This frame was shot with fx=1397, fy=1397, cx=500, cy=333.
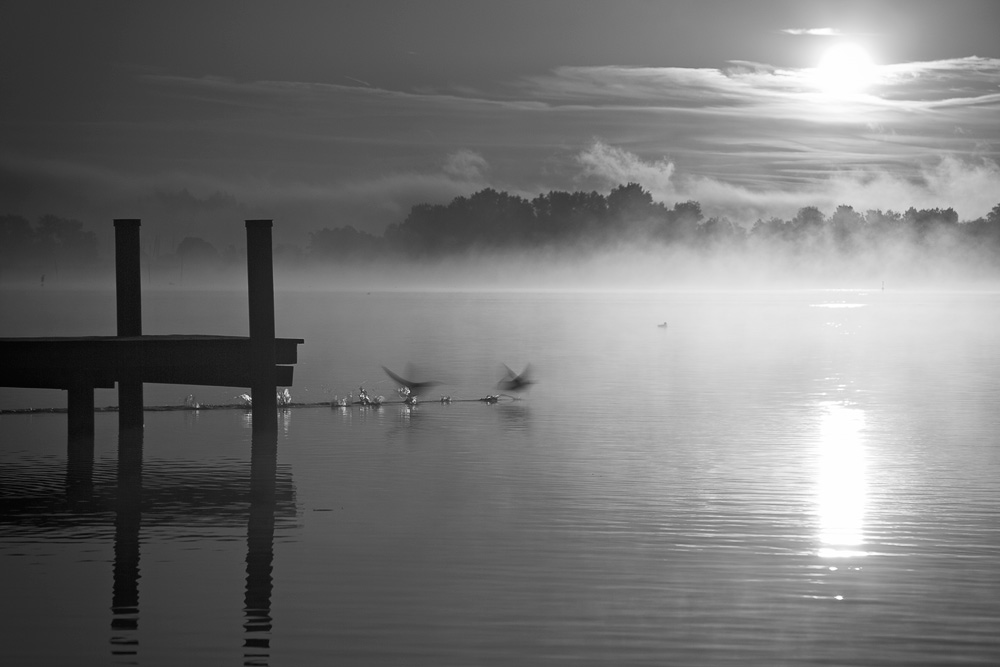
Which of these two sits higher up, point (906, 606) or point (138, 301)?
point (138, 301)

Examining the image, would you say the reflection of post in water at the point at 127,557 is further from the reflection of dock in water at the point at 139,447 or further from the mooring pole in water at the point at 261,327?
the mooring pole in water at the point at 261,327

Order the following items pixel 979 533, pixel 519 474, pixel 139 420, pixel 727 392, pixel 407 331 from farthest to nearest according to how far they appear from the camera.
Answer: pixel 407 331
pixel 727 392
pixel 139 420
pixel 519 474
pixel 979 533

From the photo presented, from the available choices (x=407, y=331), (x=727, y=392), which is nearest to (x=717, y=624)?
(x=727, y=392)

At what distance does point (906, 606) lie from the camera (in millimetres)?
11672


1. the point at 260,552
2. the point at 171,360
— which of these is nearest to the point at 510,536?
the point at 260,552

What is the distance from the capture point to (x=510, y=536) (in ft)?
47.6

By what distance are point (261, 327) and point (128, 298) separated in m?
3.96

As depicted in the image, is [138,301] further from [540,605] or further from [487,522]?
[540,605]

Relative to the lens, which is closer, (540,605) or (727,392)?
(540,605)

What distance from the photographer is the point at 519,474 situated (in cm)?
1912

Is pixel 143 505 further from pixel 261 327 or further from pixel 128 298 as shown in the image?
pixel 128 298

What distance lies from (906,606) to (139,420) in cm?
1558

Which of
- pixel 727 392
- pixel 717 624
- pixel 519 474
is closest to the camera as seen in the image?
pixel 717 624

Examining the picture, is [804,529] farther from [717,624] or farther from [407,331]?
[407,331]
